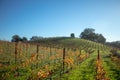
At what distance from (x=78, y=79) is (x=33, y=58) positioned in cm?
1046

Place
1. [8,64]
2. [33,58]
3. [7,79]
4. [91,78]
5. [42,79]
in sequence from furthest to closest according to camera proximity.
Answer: [33,58] < [8,64] < [91,78] < [42,79] < [7,79]

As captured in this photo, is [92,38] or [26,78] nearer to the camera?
[26,78]

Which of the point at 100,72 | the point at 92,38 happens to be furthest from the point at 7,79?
the point at 92,38

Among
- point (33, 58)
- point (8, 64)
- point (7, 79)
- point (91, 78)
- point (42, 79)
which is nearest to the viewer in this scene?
point (7, 79)

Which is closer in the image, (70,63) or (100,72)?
(100,72)

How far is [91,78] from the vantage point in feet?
67.8

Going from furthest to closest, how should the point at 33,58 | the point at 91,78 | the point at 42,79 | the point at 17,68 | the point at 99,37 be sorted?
the point at 99,37
the point at 33,58
the point at 17,68
the point at 91,78
the point at 42,79

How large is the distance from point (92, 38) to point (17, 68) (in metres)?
136

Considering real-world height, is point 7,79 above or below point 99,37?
below

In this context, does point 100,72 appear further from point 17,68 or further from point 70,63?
point 17,68

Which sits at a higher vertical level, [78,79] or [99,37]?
[99,37]

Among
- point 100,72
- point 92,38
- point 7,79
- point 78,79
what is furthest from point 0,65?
point 92,38

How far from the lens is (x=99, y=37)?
153 metres

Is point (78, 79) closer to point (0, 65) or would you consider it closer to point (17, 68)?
point (17, 68)
